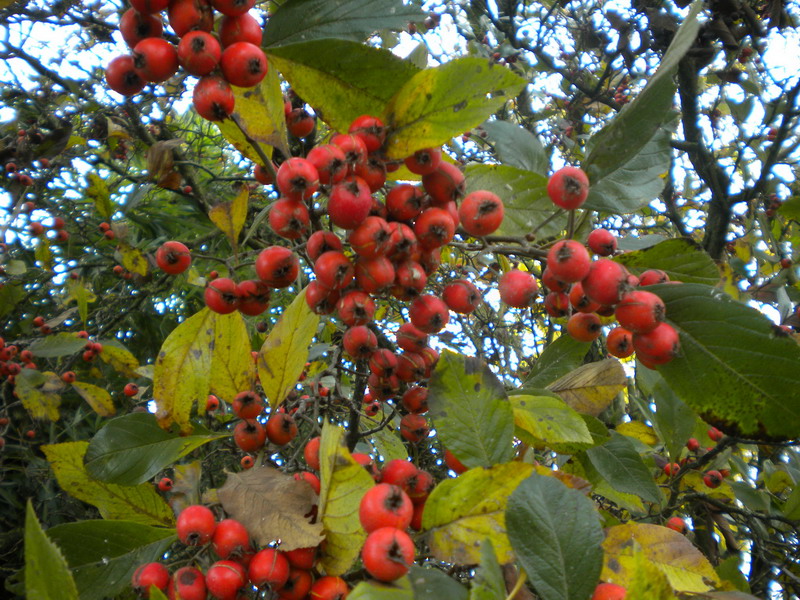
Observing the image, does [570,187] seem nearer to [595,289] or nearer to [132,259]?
[595,289]

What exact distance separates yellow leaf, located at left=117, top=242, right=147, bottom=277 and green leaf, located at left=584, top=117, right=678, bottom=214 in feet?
6.89

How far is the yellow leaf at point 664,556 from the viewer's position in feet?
2.98

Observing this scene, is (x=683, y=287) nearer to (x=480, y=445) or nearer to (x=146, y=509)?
(x=480, y=445)

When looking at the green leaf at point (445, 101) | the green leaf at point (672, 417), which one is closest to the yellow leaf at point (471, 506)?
the green leaf at point (445, 101)

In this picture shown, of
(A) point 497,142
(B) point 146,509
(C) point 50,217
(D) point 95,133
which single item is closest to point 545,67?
(D) point 95,133

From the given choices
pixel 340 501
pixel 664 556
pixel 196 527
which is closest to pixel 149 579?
pixel 196 527

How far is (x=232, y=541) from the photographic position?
0.82 meters

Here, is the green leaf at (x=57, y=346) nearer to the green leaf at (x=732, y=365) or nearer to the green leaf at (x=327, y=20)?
the green leaf at (x=327, y=20)

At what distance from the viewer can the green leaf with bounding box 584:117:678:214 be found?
1.03m

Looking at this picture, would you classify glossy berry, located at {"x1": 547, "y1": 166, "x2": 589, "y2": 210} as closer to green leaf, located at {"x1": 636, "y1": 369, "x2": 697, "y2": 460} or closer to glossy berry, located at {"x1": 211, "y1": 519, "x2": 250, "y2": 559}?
glossy berry, located at {"x1": 211, "y1": 519, "x2": 250, "y2": 559}

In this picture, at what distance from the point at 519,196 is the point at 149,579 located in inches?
35.3

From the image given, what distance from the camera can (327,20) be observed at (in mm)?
946

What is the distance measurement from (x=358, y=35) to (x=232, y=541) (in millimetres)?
836

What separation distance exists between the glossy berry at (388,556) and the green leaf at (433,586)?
0.18ft
